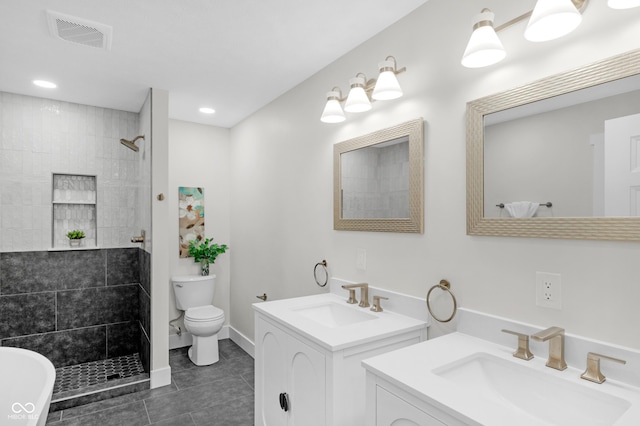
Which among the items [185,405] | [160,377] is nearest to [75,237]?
[160,377]

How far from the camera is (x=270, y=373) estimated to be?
197 cm

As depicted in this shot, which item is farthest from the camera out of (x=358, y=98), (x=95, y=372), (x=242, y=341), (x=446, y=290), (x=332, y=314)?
(x=242, y=341)

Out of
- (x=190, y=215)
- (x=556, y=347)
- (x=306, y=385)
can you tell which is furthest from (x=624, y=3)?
(x=190, y=215)

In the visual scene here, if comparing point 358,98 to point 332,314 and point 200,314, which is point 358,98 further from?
point 200,314

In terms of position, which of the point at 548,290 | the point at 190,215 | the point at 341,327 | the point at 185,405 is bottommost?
the point at 185,405

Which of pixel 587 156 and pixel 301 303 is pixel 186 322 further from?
pixel 587 156

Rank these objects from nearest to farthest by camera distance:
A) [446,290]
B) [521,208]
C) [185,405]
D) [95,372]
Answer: [521,208], [446,290], [185,405], [95,372]

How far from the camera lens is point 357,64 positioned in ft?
7.42

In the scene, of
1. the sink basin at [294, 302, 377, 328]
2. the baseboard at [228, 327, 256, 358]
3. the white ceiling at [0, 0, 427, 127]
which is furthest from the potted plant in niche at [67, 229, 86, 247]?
the sink basin at [294, 302, 377, 328]

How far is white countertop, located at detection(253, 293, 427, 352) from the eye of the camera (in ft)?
4.99

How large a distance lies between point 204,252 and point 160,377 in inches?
50.6

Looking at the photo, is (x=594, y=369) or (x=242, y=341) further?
(x=242, y=341)

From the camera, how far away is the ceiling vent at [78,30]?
1.94m

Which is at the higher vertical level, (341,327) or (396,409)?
(341,327)
